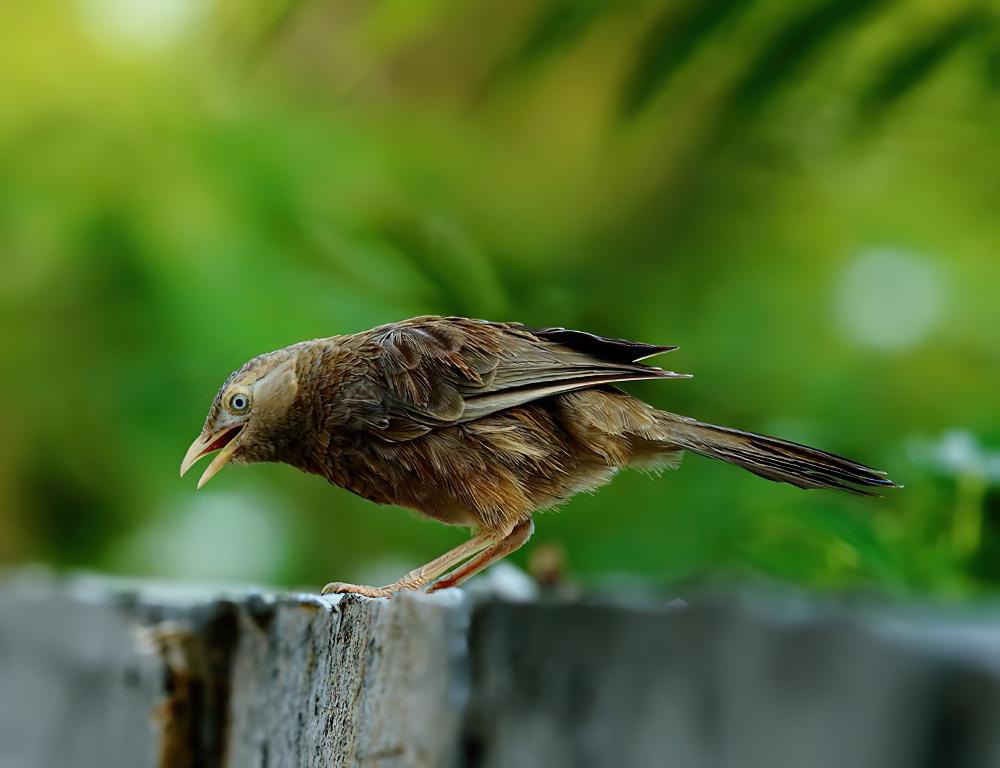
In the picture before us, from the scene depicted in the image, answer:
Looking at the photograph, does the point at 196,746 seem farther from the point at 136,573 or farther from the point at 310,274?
the point at 136,573

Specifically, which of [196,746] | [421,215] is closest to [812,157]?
[421,215]

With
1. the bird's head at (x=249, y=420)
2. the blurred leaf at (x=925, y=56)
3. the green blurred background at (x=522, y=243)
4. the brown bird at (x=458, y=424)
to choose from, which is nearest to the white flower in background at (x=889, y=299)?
the green blurred background at (x=522, y=243)

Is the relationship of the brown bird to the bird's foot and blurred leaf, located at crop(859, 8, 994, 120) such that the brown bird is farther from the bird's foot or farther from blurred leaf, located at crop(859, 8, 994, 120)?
blurred leaf, located at crop(859, 8, 994, 120)

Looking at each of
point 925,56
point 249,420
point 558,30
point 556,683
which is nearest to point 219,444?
point 249,420

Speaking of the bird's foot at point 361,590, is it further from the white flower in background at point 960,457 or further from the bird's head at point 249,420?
the white flower in background at point 960,457

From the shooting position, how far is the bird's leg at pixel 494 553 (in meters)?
1.64

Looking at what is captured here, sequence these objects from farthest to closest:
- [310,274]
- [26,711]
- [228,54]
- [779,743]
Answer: [228,54]
[310,274]
[26,711]
[779,743]

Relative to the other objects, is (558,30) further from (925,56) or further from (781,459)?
(781,459)

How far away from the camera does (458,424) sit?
169 centimetres

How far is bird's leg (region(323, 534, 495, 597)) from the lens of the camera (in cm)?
149

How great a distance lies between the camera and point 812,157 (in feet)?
8.79

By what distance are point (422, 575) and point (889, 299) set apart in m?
1.87

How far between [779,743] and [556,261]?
7.14ft

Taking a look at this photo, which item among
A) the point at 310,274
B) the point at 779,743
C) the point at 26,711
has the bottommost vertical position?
the point at 779,743
